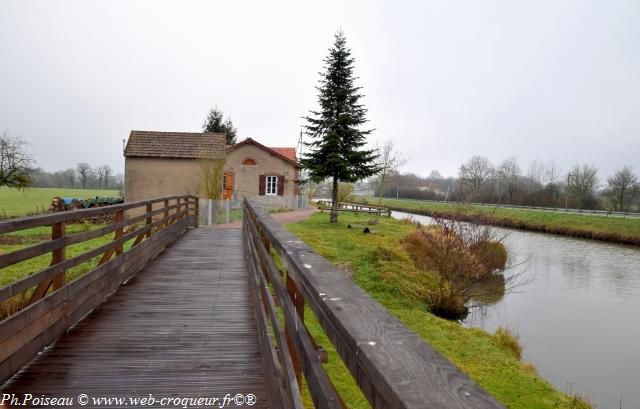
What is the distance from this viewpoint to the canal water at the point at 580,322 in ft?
25.4

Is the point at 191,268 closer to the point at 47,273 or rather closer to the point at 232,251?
the point at 232,251

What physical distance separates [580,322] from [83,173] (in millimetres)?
103054

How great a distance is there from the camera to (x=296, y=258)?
2322 mm

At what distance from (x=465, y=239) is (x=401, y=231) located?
918cm

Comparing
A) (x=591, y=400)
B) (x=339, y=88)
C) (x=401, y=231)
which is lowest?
(x=591, y=400)

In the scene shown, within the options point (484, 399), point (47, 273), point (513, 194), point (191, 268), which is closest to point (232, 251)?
point (191, 268)

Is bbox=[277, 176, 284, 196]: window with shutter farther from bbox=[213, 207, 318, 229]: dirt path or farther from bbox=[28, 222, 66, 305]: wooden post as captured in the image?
bbox=[28, 222, 66, 305]: wooden post

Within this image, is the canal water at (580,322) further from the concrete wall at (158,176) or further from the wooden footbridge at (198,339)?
the concrete wall at (158,176)

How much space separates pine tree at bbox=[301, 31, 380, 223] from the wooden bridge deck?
16367 mm

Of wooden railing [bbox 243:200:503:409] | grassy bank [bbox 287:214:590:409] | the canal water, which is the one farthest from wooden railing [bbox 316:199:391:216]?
wooden railing [bbox 243:200:503:409]

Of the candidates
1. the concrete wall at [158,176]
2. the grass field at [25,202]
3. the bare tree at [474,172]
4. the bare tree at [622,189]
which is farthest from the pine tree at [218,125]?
the bare tree at [622,189]

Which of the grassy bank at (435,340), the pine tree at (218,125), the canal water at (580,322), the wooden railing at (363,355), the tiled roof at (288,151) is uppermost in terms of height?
the pine tree at (218,125)

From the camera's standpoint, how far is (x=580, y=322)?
35.0ft

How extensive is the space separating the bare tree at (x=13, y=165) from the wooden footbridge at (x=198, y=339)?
27488mm
